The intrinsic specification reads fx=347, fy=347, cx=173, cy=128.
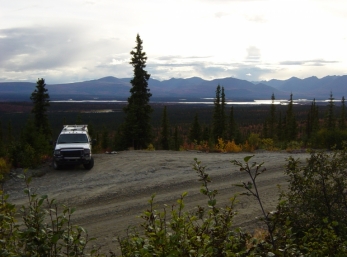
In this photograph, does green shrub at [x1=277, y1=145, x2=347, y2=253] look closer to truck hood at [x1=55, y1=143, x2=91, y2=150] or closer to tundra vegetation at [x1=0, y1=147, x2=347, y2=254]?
tundra vegetation at [x1=0, y1=147, x2=347, y2=254]

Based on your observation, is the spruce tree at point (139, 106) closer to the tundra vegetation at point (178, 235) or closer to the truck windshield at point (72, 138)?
the truck windshield at point (72, 138)

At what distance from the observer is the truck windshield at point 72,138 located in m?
16.6

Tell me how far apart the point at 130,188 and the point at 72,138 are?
614 cm

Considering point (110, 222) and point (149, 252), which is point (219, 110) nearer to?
point (110, 222)

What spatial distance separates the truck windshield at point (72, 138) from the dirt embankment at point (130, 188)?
1.35 m

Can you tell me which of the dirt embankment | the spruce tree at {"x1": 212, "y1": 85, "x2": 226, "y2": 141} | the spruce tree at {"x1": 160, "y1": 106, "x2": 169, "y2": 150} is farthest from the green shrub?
the spruce tree at {"x1": 160, "y1": 106, "x2": 169, "y2": 150}

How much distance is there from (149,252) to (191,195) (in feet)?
27.5

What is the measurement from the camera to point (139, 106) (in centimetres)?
3253

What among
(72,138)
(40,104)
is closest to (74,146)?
(72,138)

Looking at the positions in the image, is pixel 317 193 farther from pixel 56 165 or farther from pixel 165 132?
pixel 165 132

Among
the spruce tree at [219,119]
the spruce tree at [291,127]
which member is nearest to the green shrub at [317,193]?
the spruce tree at [219,119]

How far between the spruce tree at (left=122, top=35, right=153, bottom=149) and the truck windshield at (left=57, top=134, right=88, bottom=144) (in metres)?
15.2

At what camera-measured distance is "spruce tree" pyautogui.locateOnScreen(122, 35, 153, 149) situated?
107 ft

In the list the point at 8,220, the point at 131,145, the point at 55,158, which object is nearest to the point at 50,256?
the point at 8,220
